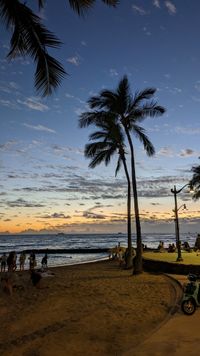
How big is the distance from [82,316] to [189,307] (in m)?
3.46

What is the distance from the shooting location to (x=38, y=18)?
8.27m

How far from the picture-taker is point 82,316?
12312 millimetres

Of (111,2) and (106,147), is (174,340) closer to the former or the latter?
(111,2)

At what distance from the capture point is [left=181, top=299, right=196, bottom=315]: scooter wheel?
10938 mm

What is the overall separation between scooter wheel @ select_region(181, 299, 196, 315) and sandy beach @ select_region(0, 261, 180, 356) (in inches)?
29.6

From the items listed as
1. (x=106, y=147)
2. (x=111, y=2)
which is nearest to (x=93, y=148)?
(x=106, y=147)

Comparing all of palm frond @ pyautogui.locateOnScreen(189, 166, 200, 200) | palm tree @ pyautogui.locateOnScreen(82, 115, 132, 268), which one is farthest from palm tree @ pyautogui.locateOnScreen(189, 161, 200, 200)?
palm tree @ pyautogui.locateOnScreen(82, 115, 132, 268)

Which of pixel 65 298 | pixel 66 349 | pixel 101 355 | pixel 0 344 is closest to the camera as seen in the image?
pixel 101 355

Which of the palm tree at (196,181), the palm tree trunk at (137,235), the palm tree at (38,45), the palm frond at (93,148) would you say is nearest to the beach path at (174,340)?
the palm tree at (38,45)

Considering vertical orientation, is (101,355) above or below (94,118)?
below

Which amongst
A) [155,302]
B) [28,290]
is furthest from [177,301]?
[28,290]

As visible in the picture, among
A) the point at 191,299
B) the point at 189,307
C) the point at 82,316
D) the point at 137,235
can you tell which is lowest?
the point at 82,316

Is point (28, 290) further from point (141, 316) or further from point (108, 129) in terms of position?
point (108, 129)

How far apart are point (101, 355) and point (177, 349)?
5.78 feet
